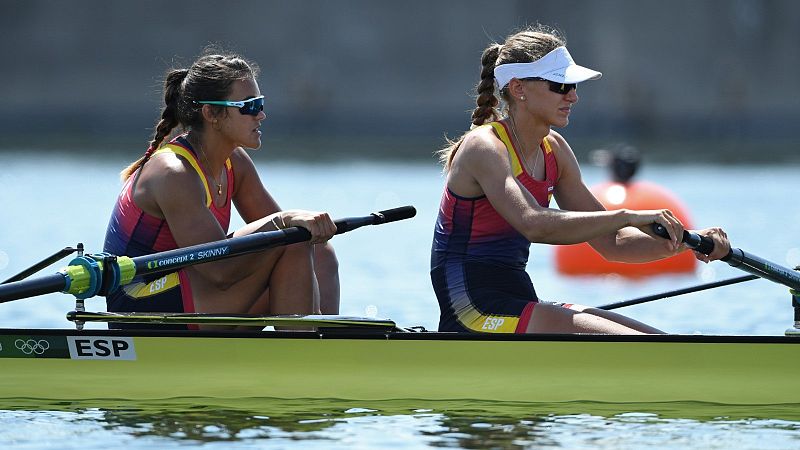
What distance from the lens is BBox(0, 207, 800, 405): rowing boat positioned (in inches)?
289

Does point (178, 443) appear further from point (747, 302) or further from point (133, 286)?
point (747, 302)

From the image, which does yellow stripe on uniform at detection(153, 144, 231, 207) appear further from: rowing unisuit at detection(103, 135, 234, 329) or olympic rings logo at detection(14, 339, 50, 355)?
olympic rings logo at detection(14, 339, 50, 355)

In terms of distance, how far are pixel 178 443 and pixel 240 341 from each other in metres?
0.78

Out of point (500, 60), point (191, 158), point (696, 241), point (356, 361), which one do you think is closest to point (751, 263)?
point (696, 241)

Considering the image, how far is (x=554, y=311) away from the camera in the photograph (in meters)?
7.40

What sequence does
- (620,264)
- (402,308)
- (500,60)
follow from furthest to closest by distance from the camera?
(620,264) → (402,308) → (500,60)

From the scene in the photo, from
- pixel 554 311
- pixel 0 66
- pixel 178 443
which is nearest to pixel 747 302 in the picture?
pixel 554 311

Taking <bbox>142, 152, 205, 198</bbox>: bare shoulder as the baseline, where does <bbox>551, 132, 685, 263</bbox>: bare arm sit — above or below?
below

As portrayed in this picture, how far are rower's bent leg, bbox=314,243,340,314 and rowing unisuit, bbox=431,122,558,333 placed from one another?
0.77 m

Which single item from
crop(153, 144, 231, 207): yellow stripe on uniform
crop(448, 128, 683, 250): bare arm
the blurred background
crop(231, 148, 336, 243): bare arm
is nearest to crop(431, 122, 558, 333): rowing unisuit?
crop(448, 128, 683, 250): bare arm

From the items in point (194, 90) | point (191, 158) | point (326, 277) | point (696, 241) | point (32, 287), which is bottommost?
point (696, 241)

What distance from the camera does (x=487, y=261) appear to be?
24.9 ft

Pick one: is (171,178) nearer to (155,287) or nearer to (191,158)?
(191,158)

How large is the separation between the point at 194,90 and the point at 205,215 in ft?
2.26
